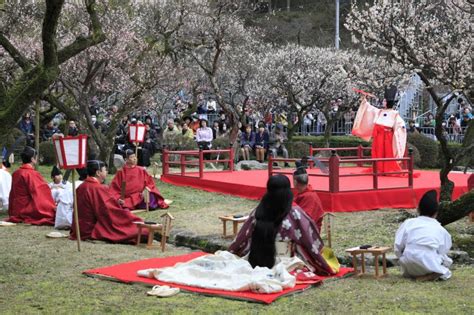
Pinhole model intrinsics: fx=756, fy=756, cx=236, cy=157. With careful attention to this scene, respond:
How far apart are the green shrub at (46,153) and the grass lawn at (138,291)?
12.1 meters

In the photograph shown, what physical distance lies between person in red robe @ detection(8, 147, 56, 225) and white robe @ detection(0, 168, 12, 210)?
1.27 metres

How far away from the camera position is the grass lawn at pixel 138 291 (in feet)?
22.7

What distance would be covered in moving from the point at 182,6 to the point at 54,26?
14.6 metres

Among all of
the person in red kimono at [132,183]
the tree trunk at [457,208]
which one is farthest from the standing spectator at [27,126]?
the tree trunk at [457,208]

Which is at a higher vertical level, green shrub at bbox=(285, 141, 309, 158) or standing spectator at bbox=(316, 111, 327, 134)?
standing spectator at bbox=(316, 111, 327, 134)

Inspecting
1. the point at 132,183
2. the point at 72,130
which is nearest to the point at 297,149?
the point at 72,130

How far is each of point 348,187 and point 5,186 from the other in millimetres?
6494

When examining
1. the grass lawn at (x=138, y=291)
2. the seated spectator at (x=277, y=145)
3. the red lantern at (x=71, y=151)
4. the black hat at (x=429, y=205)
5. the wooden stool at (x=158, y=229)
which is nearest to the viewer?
the grass lawn at (x=138, y=291)

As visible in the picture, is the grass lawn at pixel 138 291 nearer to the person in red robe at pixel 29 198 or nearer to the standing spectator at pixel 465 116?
the person in red robe at pixel 29 198

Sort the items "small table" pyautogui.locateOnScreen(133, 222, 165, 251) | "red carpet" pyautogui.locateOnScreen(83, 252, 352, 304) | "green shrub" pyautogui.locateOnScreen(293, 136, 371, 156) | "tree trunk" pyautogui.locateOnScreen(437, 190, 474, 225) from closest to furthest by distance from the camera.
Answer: "red carpet" pyautogui.locateOnScreen(83, 252, 352, 304), "tree trunk" pyautogui.locateOnScreen(437, 190, 474, 225), "small table" pyautogui.locateOnScreen(133, 222, 165, 251), "green shrub" pyautogui.locateOnScreen(293, 136, 371, 156)

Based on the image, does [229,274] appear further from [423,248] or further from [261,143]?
[261,143]

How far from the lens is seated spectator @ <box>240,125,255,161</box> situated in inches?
978

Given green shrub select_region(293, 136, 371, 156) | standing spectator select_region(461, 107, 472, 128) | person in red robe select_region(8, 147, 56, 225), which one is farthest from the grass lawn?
standing spectator select_region(461, 107, 472, 128)

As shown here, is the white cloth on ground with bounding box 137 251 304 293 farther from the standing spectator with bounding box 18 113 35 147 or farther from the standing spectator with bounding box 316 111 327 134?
the standing spectator with bounding box 316 111 327 134
